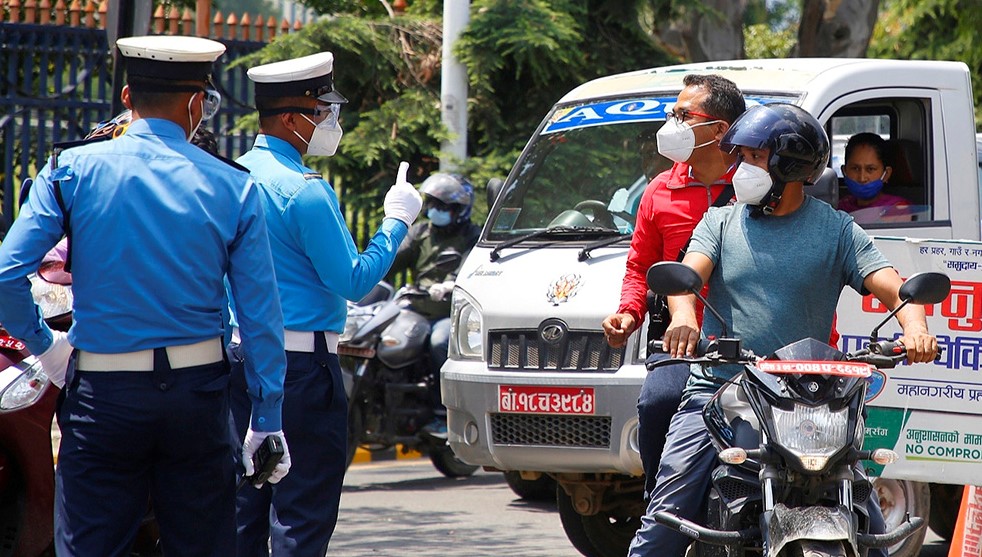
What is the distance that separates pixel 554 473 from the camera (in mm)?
6664

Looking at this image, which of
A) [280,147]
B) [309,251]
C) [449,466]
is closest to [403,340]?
[449,466]

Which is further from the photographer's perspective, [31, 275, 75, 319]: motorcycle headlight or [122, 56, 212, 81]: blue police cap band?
[31, 275, 75, 319]: motorcycle headlight

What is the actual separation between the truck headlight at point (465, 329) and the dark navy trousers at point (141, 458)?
2987mm

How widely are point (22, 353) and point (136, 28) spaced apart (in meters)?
1.83

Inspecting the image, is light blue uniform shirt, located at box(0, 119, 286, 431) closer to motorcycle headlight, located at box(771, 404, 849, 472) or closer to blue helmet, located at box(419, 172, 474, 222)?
motorcycle headlight, located at box(771, 404, 849, 472)

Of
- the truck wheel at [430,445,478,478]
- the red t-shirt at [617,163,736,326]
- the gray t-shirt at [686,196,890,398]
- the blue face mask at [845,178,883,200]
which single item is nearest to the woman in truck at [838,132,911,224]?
the blue face mask at [845,178,883,200]

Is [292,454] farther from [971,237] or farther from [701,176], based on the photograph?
[971,237]

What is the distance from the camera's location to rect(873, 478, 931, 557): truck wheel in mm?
6461

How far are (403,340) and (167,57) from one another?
563 cm

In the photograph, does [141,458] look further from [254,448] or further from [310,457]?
[310,457]

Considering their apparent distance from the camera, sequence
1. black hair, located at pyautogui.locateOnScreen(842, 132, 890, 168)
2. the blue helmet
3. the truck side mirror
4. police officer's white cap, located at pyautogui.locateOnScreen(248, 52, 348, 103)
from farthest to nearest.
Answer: the blue helmet < the truck side mirror < black hair, located at pyautogui.locateOnScreen(842, 132, 890, 168) < police officer's white cap, located at pyautogui.locateOnScreen(248, 52, 348, 103)

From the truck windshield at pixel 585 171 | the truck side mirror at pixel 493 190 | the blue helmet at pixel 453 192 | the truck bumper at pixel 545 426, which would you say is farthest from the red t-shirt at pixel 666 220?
the blue helmet at pixel 453 192

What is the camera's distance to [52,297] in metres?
5.75

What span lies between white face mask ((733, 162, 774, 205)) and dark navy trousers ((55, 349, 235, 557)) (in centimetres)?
159
